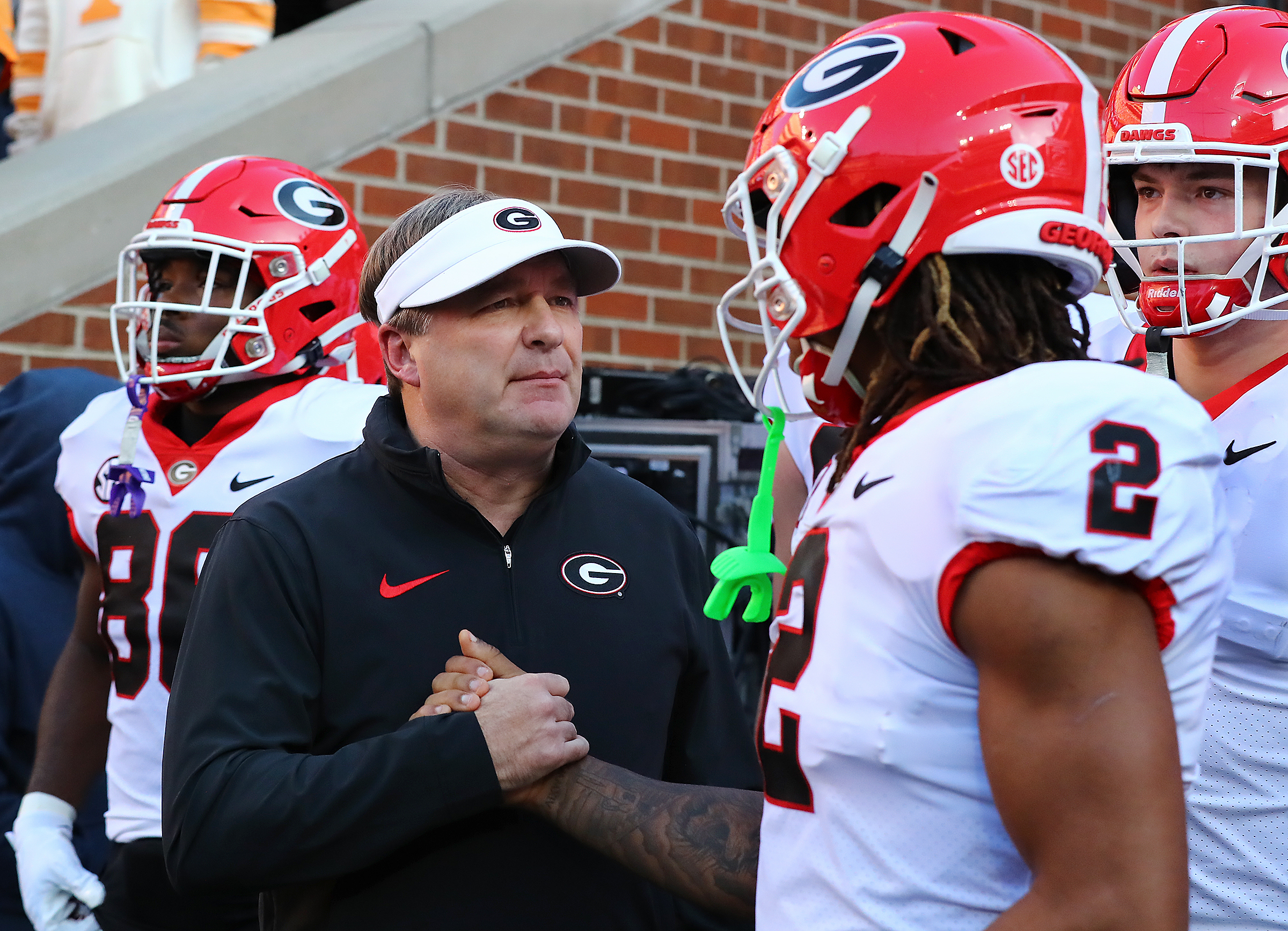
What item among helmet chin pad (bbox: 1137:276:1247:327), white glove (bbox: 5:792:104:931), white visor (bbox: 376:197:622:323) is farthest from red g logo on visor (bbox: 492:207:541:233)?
white glove (bbox: 5:792:104:931)

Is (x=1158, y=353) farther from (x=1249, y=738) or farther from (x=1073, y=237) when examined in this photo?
(x=1073, y=237)

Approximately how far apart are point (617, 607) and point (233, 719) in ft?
2.09

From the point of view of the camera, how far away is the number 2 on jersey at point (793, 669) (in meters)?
1.46

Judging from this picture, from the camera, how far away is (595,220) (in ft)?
17.5

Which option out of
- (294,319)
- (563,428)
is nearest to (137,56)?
(294,319)

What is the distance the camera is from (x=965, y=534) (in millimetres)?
1259

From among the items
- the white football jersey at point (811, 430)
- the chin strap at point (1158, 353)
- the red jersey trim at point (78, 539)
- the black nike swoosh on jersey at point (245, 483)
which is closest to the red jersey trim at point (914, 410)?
the chin strap at point (1158, 353)

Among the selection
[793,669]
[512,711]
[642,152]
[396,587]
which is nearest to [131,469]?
[396,587]

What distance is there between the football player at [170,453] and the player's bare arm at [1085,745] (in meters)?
1.87

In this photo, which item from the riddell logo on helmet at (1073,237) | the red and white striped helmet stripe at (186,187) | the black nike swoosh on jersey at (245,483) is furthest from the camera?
the red and white striped helmet stripe at (186,187)

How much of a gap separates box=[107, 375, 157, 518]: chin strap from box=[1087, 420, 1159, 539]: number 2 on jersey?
2.26m

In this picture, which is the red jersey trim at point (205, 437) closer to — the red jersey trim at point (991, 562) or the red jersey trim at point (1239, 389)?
the red jersey trim at point (1239, 389)

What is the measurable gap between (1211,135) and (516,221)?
1230 millimetres

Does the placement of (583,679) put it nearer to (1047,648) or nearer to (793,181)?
(793,181)
